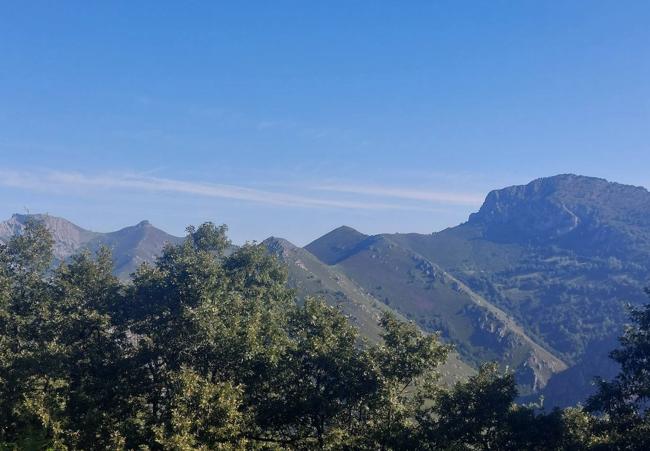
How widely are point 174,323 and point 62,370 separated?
27.7 ft

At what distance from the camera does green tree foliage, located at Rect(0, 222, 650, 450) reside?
3011 centimetres

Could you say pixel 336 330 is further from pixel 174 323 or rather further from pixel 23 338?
pixel 23 338

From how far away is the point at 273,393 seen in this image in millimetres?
35438

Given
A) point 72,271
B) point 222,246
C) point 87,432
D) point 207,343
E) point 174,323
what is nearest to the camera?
point 87,432

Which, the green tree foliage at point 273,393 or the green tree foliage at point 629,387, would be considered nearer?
the green tree foliage at point 273,393

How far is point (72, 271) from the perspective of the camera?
52.8 m

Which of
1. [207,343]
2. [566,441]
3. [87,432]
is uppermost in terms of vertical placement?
[207,343]

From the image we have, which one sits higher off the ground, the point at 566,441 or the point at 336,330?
the point at 336,330

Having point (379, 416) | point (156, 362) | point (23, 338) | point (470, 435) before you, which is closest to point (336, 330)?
point (379, 416)

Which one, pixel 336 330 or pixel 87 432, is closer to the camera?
pixel 87 432

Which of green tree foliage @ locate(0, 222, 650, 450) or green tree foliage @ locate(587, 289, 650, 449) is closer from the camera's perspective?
green tree foliage @ locate(0, 222, 650, 450)

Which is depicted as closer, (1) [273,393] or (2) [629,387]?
(2) [629,387]

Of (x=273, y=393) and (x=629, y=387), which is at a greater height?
(x=629, y=387)

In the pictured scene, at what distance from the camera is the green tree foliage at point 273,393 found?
30.1m
